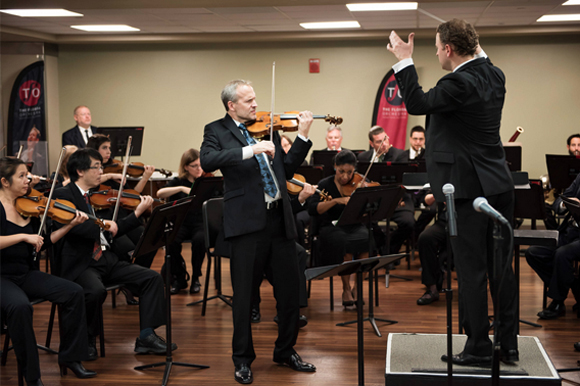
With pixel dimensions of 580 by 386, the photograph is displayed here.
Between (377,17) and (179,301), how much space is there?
4120mm

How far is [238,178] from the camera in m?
2.92

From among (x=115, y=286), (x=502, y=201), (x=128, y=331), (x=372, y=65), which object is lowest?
(x=128, y=331)

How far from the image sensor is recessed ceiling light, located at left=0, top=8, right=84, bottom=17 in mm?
6466

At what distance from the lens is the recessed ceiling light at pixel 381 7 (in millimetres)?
6172

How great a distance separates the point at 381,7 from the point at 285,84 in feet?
7.71

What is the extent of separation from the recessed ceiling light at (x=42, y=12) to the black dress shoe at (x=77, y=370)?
183 inches

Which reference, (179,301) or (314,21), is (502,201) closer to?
(179,301)

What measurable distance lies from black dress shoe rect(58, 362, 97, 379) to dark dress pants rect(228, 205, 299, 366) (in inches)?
29.9

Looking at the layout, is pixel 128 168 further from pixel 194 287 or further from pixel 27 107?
pixel 27 107

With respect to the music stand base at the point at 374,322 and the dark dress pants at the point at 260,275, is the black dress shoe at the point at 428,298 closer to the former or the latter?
the music stand base at the point at 374,322

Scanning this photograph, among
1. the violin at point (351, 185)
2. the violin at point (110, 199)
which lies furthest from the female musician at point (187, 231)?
the violin at point (351, 185)

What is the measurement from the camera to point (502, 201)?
93.1 inches

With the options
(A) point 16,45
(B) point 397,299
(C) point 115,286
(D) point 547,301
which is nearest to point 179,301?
(C) point 115,286

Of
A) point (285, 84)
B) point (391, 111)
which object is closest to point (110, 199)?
point (285, 84)
